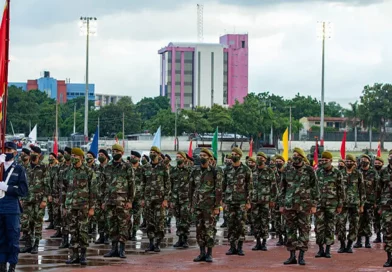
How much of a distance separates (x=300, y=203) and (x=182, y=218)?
3578 millimetres

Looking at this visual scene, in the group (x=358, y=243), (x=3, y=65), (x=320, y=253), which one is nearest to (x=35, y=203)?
(x=3, y=65)

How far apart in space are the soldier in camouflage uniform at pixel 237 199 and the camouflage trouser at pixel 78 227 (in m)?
2.75

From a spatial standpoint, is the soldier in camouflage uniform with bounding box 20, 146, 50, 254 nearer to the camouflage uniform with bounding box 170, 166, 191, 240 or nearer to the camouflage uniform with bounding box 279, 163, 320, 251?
the camouflage uniform with bounding box 170, 166, 191, 240

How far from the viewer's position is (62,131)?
95.0 m

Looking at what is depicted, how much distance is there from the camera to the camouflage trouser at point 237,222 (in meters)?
15.0

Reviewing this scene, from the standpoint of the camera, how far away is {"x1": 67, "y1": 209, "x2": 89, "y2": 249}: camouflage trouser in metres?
13.7

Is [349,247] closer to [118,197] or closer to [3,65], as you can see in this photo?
[118,197]

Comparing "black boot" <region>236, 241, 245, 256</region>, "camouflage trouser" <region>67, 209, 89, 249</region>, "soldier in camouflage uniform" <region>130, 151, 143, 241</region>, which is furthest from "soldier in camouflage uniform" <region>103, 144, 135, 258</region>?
"soldier in camouflage uniform" <region>130, 151, 143, 241</region>

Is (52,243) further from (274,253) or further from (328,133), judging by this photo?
(328,133)

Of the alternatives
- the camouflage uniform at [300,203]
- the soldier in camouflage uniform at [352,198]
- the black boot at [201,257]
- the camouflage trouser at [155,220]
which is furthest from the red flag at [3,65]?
the soldier in camouflage uniform at [352,198]

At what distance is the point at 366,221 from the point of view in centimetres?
1714

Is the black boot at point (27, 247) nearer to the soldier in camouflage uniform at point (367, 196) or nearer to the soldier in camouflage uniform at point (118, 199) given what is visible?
the soldier in camouflage uniform at point (118, 199)

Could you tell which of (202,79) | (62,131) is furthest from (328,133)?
(202,79)

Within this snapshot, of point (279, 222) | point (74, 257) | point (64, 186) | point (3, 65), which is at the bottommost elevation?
point (74, 257)
